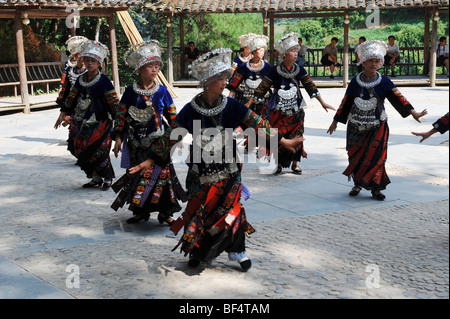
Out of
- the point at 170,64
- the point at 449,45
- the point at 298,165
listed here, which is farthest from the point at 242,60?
the point at 449,45

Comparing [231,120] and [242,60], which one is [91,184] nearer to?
[242,60]

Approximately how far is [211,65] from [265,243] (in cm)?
173

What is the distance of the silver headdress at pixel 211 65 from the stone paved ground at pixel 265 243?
1485 mm

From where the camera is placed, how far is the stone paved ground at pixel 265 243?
4.50 metres

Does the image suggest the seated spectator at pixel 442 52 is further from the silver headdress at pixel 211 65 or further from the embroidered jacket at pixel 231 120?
the silver headdress at pixel 211 65

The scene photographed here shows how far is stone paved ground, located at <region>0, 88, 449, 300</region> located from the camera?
14.8ft

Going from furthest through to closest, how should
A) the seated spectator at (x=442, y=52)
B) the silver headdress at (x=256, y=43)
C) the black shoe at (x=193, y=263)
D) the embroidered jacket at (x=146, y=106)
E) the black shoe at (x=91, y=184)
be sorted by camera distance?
the seated spectator at (x=442, y=52) < the silver headdress at (x=256, y=43) < the black shoe at (x=91, y=184) < the embroidered jacket at (x=146, y=106) < the black shoe at (x=193, y=263)

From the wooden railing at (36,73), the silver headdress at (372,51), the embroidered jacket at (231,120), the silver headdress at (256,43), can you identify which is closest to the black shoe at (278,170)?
the silver headdress at (256,43)

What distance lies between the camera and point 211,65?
467 centimetres

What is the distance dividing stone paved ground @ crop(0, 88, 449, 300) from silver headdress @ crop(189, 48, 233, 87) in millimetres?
1485

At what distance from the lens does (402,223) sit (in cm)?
612

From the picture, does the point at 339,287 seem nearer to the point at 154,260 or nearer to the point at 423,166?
the point at 154,260

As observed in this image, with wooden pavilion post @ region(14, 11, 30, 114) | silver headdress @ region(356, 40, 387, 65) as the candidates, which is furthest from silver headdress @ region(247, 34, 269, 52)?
wooden pavilion post @ region(14, 11, 30, 114)

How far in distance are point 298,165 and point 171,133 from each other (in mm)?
4507
